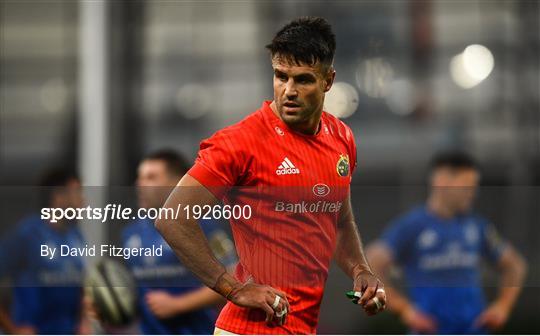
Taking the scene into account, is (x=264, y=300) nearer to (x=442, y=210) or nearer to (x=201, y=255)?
(x=201, y=255)

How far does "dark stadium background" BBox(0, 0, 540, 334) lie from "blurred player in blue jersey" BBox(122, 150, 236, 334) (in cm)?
160

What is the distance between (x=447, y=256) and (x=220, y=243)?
226cm

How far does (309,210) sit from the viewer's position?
3.38m

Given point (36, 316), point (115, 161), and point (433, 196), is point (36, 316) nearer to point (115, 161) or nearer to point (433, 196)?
point (115, 161)

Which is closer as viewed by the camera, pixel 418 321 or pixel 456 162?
pixel 418 321

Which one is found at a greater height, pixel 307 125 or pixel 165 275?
pixel 307 125

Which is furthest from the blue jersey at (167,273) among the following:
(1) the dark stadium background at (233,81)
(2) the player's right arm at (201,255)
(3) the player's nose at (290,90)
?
(1) the dark stadium background at (233,81)

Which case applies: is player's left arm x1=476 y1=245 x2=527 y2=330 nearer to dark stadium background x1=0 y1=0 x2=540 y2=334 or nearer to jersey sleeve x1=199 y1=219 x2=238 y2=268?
dark stadium background x1=0 y1=0 x2=540 y2=334

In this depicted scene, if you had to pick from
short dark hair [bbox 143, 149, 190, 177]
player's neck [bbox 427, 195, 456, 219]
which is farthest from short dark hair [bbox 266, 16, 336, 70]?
player's neck [bbox 427, 195, 456, 219]

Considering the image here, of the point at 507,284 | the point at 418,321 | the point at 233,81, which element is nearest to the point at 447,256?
the point at 418,321

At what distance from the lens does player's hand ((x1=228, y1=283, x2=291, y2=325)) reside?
3.20 metres

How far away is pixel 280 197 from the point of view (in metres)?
3.33

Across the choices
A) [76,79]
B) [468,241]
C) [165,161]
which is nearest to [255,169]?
[165,161]

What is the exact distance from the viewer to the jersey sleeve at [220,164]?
3215mm
